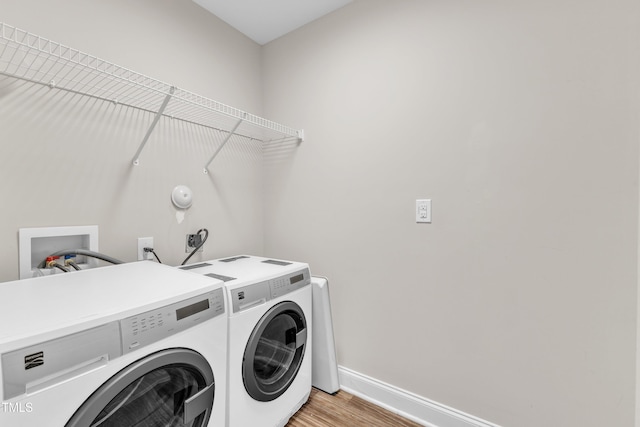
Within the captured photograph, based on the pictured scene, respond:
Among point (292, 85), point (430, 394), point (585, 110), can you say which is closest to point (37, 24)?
point (292, 85)

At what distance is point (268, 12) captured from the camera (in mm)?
1863

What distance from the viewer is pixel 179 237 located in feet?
5.61

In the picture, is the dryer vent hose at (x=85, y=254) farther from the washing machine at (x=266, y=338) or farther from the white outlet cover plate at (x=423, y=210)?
the white outlet cover plate at (x=423, y=210)

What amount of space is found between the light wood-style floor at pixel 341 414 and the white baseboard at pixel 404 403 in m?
0.03

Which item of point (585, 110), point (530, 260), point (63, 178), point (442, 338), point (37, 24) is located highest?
point (37, 24)

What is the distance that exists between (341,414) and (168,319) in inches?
47.1

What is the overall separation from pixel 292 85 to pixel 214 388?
1868 millimetres

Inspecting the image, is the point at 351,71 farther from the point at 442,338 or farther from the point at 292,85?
the point at 442,338

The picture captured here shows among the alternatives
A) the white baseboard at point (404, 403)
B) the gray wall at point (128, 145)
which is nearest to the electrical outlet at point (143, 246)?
the gray wall at point (128, 145)

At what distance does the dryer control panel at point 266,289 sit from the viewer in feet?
3.92

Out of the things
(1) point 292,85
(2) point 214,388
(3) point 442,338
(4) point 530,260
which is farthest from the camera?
(1) point 292,85

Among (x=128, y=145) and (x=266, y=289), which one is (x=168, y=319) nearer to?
(x=266, y=289)

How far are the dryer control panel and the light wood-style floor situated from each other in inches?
27.7

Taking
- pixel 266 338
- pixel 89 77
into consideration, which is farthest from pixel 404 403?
pixel 89 77
